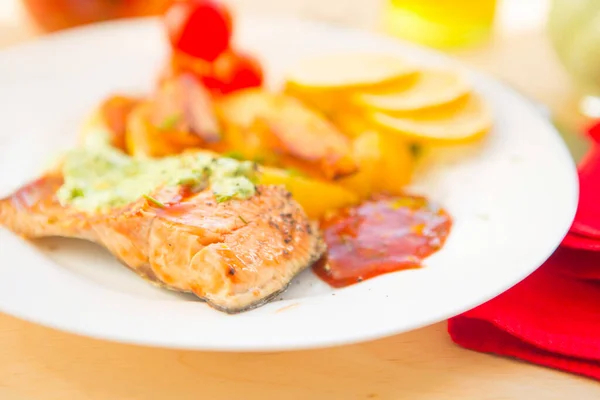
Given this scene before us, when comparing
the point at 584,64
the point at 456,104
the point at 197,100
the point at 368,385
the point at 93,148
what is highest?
the point at 584,64

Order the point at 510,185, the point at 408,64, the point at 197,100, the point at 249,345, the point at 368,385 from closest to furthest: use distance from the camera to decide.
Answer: the point at 249,345 → the point at 368,385 → the point at 510,185 → the point at 197,100 → the point at 408,64

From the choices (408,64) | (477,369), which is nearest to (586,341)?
(477,369)

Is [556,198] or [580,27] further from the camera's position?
[580,27]

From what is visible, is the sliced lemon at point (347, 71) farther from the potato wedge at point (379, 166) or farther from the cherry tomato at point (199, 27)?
the cherry tomato at point (199, 27)

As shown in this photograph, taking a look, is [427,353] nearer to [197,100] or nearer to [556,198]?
[556,198]

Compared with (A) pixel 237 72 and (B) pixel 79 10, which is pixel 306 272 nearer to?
(A) pixel 237 72

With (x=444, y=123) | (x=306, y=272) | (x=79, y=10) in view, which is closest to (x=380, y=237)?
(x=306, y=272)

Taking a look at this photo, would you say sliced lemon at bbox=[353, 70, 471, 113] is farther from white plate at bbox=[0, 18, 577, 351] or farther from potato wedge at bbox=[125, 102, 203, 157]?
potato wedge at bbox=[125, 102, 203, 157]
